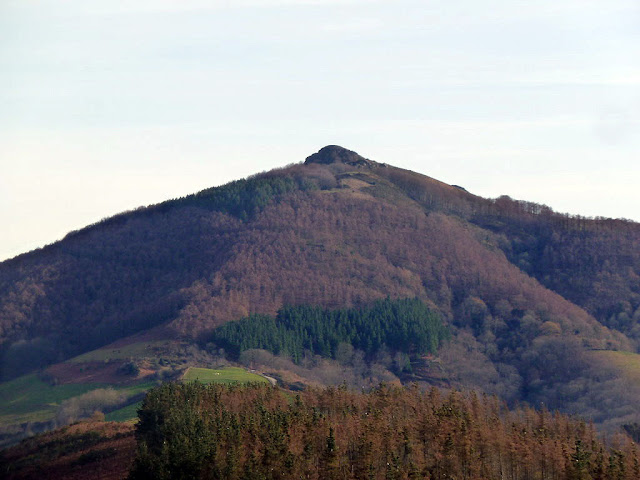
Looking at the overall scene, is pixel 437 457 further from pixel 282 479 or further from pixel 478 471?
pixel 282 479

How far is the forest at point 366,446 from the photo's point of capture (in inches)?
3858

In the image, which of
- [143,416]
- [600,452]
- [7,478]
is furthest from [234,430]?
[7,478]

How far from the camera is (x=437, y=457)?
3957 inches

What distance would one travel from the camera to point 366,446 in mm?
101938

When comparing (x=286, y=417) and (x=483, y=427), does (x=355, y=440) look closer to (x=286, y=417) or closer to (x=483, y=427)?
(x=286, y=417)

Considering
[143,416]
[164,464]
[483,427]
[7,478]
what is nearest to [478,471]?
[483,427]

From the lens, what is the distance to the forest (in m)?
98.0

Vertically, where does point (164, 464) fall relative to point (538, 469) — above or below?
above

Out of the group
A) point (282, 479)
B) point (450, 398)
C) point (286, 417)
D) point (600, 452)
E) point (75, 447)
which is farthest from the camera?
point (75, 447)

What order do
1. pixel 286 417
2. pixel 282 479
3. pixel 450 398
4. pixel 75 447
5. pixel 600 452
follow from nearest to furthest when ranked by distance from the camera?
pixel 282 479 < pixel 600 452 < pixel 286 417 < pixel 450 398 < pixel 75 447

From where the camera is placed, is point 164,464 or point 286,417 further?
point 286,417

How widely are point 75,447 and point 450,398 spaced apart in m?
60.3

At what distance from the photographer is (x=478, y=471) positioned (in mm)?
101375

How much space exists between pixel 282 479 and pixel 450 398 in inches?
1655
